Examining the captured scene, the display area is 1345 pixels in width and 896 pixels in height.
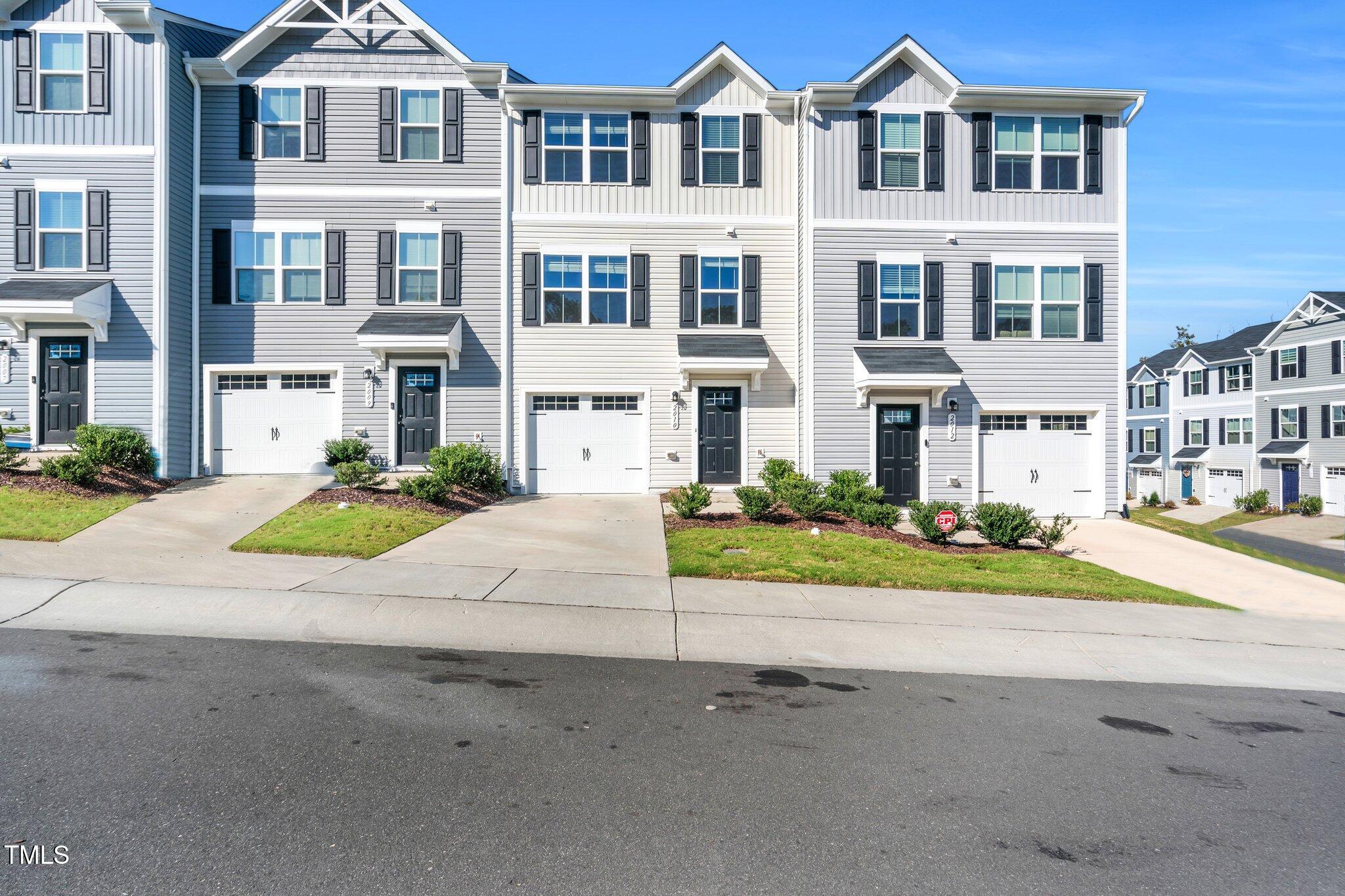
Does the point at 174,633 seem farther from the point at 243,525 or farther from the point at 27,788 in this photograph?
the point at 243,525

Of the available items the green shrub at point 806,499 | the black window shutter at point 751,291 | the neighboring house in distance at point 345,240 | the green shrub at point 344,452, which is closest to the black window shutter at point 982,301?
the black window shutter at point 751,291

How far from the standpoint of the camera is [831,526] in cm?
1416

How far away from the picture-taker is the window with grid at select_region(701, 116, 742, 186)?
17828mm

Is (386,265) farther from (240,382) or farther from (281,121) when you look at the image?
(240,382)

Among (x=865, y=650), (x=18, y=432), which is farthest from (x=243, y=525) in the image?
(x=865, y=650)

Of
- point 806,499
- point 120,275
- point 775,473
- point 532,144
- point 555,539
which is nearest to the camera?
point 555,539

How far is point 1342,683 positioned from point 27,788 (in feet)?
33.5

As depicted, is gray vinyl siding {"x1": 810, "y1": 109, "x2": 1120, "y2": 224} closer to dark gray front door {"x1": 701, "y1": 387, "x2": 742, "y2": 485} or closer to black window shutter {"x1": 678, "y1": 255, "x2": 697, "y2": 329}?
black window shutter {"x1": 678, "y1": 255, "x2": 697, "y2": 329}

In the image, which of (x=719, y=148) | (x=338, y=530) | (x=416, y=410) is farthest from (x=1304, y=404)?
(x=338, y=530)

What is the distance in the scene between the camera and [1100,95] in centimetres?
1706

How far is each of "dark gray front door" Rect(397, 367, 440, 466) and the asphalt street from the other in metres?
10.9

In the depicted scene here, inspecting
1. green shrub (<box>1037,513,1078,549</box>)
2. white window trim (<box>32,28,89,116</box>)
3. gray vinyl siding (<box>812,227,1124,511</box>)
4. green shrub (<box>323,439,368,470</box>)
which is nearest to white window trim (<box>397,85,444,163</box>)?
green shrub (<box>323,439,368,470</box>)

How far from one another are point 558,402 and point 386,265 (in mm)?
4995

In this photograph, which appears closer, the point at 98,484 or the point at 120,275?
the point at 98,484
